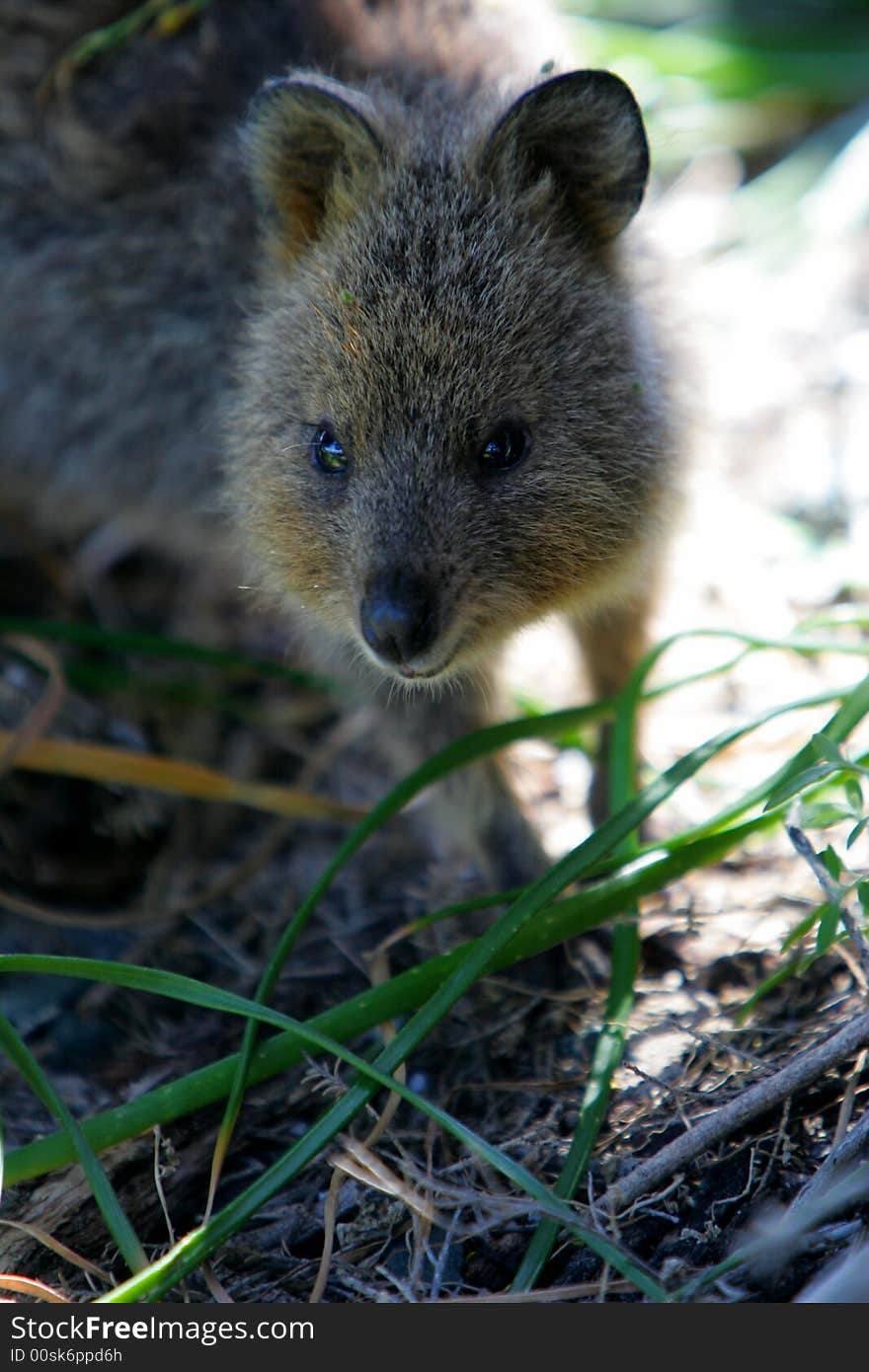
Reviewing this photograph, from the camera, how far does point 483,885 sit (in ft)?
14.3

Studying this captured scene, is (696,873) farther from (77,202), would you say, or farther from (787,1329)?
(77,202)

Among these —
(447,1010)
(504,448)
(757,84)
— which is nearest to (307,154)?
(504,448)

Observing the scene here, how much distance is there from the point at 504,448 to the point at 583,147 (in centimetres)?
88

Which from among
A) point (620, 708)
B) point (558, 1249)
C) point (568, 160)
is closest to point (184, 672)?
point (620, 708)

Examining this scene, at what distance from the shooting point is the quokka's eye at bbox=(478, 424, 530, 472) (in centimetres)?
324

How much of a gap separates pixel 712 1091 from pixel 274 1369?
3.98ft

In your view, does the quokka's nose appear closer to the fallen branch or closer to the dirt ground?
the dirt ground

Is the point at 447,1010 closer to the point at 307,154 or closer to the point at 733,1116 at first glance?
the point at 733,1116

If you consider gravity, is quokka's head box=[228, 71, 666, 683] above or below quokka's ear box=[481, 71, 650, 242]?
below

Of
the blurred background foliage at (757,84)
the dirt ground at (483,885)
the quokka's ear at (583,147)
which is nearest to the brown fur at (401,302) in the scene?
the quokka's ear at (583,147)

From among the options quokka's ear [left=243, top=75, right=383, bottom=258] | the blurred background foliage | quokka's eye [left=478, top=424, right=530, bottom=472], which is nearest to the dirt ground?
the blurred background foliage

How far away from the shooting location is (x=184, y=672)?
18.4 ft

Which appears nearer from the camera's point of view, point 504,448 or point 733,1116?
point 733,1116

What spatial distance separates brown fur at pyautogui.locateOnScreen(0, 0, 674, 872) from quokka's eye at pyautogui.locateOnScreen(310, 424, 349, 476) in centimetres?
2
